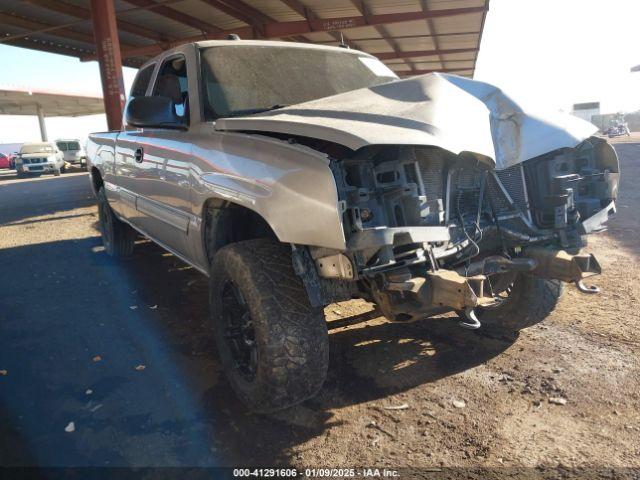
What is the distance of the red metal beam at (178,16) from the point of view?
10.7 m

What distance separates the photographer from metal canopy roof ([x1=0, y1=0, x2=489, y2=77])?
1092cm

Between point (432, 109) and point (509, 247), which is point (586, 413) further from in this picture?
point (432, 109)

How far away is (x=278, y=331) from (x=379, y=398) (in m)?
0.80

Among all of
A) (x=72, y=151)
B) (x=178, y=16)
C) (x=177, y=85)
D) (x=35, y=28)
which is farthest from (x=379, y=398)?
(x=72, y=151)

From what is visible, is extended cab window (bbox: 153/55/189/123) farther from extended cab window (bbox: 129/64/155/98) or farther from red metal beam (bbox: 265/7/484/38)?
red metal beam (bbox: 265/7/484/38)

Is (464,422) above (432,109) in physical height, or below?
below

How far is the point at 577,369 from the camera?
2916mm

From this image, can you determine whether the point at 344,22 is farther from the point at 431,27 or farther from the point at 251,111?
the point at 251,111

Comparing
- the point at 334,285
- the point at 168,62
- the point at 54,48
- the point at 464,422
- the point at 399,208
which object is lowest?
the point at 464,422

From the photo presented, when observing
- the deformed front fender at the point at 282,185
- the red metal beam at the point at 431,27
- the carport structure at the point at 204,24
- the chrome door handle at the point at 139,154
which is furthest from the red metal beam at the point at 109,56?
the deformed front fender at the point at 282,185

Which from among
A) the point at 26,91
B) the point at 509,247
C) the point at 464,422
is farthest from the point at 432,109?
the point at 26,91

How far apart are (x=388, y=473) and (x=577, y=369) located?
1.50m

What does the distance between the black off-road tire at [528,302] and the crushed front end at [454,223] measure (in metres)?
0.38

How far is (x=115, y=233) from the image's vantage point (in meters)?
5.63
